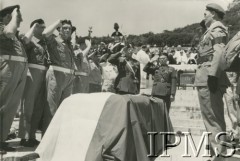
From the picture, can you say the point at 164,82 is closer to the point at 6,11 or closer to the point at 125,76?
the point at 125,76

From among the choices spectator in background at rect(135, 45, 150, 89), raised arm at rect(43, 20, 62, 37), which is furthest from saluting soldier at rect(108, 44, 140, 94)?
spectator in background at rect(135, 45, 150, 89)

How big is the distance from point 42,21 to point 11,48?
3.24 ft

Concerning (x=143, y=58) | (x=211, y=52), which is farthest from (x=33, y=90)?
(x=143, y=58)

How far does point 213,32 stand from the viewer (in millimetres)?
4281

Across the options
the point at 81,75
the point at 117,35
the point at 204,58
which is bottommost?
the point at 81,75

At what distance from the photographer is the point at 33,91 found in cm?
490

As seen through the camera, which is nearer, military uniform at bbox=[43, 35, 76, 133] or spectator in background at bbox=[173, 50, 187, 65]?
military uniform at bbox=[43, 35, 76, 133]

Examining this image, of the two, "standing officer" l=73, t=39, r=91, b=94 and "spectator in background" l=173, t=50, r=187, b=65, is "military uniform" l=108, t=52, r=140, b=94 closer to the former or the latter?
"standing officer" l=73, t=39, r=91, b=94

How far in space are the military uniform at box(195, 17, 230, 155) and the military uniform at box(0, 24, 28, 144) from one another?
73.3 inches

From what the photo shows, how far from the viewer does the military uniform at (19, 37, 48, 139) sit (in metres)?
4.83

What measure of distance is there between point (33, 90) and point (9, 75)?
73 cm

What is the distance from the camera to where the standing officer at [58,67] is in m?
4.87

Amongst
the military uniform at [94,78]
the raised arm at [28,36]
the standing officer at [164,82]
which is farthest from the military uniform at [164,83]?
the raised arm at [28,36]

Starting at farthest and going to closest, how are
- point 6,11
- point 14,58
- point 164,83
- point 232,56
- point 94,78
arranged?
point 94,78, point 164,83, point 6,11, point 14,58, point 232,56
